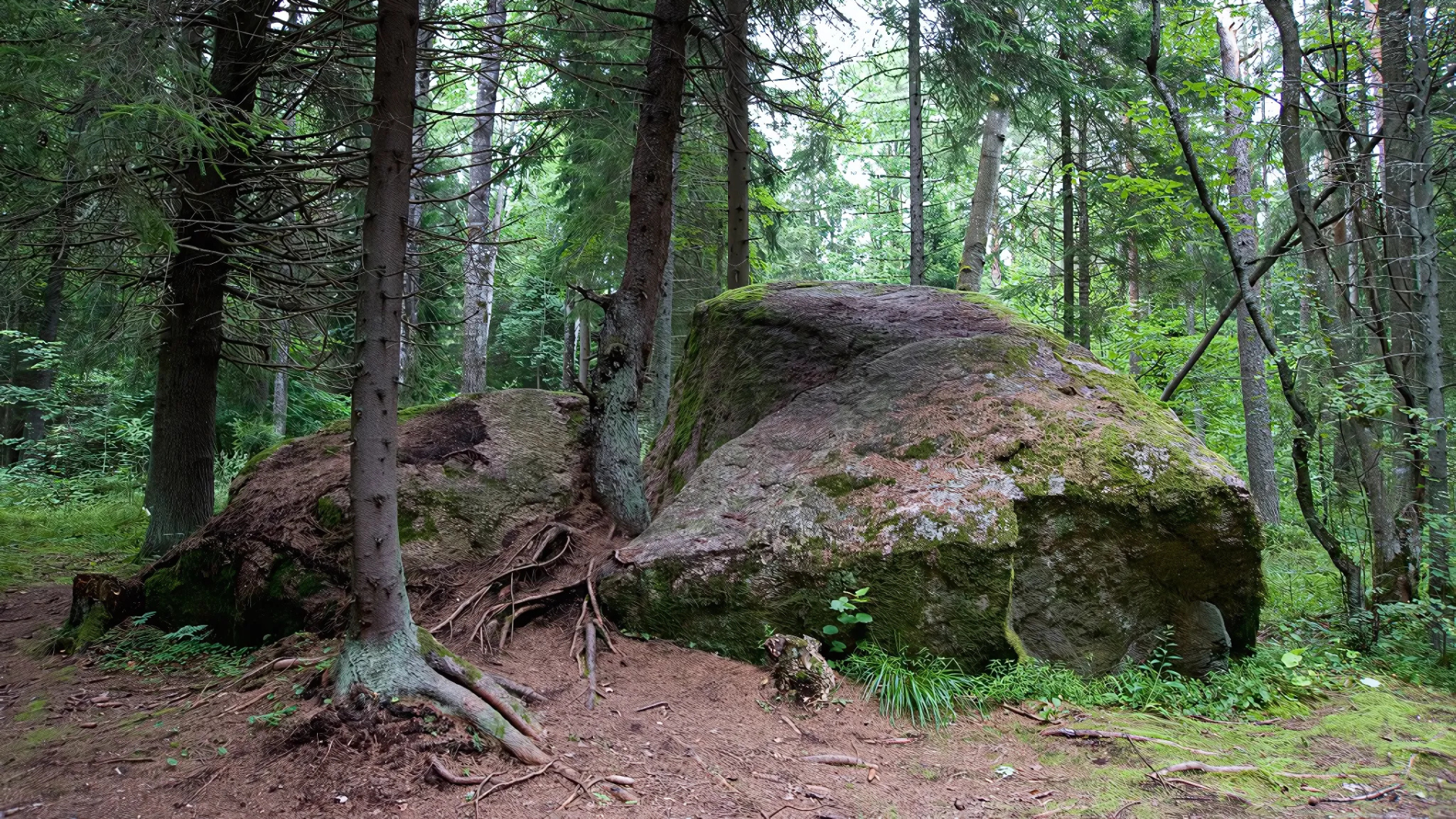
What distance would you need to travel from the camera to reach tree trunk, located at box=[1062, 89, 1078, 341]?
1272 centimetres

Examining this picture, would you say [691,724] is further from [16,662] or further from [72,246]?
[72,246]

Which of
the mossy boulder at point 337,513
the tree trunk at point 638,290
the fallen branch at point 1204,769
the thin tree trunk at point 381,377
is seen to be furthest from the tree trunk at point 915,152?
the thin tree trunk at point 381,377

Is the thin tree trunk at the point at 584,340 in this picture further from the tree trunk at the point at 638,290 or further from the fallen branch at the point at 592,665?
the fallen branch at the point at 592,665

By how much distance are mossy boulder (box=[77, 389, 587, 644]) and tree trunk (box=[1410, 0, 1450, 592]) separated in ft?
22.6

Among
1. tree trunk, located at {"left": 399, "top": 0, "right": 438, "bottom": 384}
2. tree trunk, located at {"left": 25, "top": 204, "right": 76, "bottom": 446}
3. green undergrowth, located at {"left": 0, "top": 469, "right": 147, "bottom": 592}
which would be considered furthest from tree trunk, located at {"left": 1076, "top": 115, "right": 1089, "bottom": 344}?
tree trunk, located at {"left": 25, "top": 204, "right": 76, "bottom": 446}

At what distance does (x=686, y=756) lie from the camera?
3846mm

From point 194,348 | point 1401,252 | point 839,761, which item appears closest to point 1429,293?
point 1401,252

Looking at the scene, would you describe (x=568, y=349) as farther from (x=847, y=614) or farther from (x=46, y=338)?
(x=847, y=614)

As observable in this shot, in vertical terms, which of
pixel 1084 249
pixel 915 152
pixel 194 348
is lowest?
pixel 194 348

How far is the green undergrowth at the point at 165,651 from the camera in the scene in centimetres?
498

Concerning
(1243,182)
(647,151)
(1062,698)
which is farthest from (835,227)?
(1062,698)

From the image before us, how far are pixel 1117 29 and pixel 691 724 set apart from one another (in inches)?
538

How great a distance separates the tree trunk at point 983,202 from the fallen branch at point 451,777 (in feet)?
38.1

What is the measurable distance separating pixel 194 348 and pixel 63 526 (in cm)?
521
